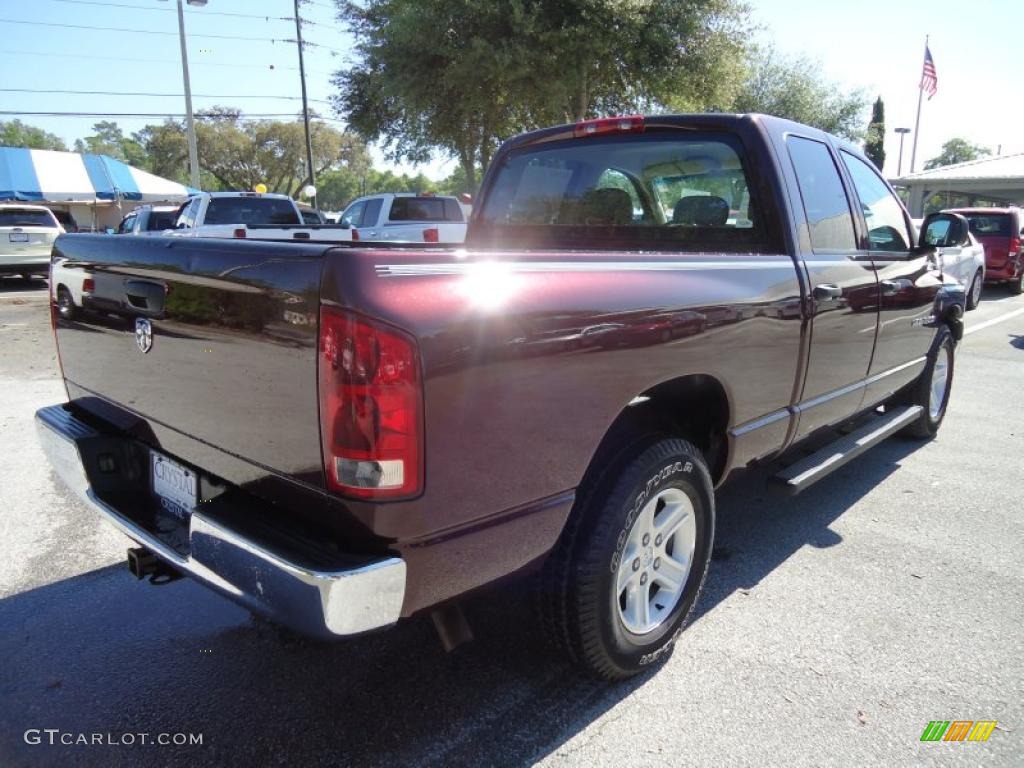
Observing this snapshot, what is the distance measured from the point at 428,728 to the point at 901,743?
149 cm

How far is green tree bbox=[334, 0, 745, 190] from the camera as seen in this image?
48.0ft

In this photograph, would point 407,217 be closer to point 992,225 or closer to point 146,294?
point 992,225

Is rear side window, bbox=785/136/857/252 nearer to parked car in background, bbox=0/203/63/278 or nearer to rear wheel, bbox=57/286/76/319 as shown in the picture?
rear wheel, bbox=57/286/76/319

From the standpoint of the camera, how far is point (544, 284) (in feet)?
6.44

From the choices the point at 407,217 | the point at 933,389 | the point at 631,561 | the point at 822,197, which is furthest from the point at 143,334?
the point at 407,217

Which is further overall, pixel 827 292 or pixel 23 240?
pixel 23 240

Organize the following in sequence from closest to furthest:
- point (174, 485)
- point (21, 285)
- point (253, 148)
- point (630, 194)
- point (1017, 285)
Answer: point (174, 485) → point (630, 194) → point (1017, 285) → point (21, 285) → point (253, 148)

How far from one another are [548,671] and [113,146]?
98.7 meters

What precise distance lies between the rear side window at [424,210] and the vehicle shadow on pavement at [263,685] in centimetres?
1184

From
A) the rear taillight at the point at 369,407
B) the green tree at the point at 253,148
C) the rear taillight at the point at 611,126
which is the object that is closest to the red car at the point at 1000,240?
the rear taillight at the point at 611,126

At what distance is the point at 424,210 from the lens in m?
14.6

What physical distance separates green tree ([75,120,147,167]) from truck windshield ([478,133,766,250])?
76.1 m

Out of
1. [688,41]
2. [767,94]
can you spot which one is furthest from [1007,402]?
[767,94]

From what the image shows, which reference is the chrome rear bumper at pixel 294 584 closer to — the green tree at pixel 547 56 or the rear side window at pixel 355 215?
the rear side window at pixel 355 215
